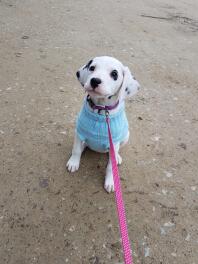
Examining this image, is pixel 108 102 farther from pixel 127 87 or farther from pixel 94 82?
pixel 94 82

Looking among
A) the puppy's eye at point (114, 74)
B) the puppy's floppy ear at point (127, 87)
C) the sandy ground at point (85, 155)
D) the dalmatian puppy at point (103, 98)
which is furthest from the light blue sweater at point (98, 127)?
the sandy ground at point (85, 155)

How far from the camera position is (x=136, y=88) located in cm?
230

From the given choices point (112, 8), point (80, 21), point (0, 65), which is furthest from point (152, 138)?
point (112, 8)

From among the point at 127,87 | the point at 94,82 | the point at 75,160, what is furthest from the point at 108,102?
the point at 75,160

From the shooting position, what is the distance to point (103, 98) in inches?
90.7

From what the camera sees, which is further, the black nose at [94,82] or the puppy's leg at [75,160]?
the puppy's leg at [75,160]

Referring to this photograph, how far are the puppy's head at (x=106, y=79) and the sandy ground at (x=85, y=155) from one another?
839mm

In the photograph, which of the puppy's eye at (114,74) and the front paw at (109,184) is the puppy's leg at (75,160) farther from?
the puppy's eye at (114,74)

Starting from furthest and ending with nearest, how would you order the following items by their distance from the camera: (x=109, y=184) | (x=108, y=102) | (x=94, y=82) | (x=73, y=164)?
(x=73, y=164)
(x=109, y=184)
(x=108, y=102)
(x=94, y=82)

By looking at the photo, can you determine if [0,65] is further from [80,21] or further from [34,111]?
[80,21]

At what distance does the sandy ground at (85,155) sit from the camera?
7.52 ft

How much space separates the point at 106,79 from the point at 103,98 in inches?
7.3

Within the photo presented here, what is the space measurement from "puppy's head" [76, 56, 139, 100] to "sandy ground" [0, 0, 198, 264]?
839mm

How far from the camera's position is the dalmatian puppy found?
2.15 meters
